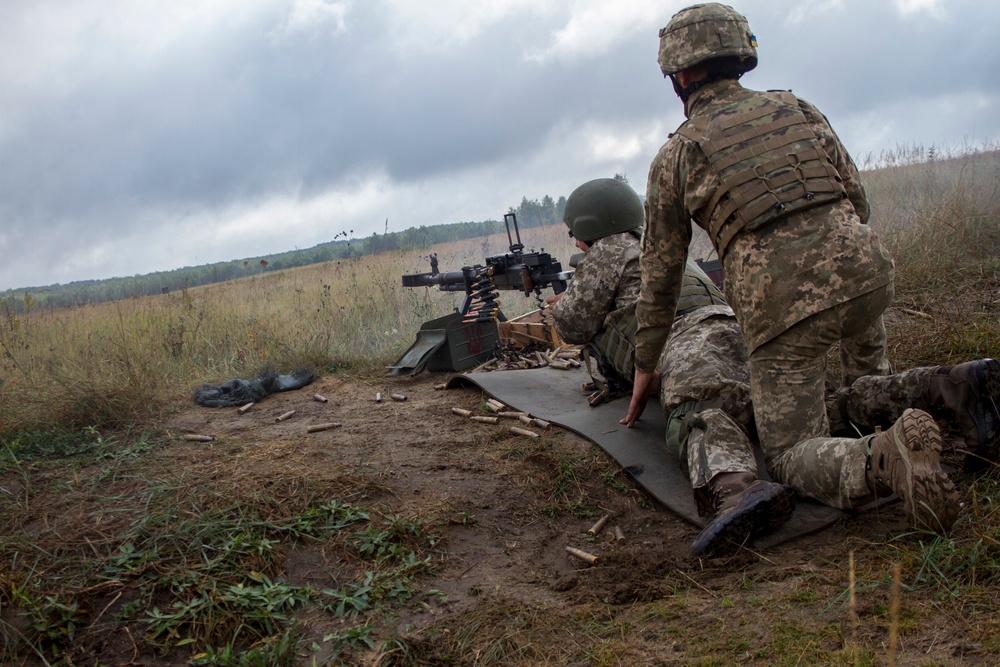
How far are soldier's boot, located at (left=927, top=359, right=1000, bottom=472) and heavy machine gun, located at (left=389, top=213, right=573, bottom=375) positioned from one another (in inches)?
165

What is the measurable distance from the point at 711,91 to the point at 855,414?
6.55 ft

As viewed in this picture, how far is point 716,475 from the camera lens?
361 centimetres

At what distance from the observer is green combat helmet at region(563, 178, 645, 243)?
544cm

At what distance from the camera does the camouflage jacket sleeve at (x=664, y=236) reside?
3.88m

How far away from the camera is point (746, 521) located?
3.29 metres

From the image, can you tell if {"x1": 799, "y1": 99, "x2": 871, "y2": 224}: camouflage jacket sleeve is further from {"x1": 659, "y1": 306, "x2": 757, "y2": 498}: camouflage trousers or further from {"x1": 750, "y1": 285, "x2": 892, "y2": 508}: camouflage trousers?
{"x1": 659, "y1": 306, "x2": 757, "y2": 498}: camouflage trousers

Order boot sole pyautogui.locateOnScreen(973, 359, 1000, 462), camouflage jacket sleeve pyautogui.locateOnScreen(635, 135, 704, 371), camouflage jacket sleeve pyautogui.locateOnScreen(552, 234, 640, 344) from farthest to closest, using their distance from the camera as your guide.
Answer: camouflage jacket sleeve pyautogui.locateOnScreen(552, 234, 640, 344) < camouflage jacket sleeve pyautogui.locateOnScreen(635, 135, 704, 371) < boot sole pyautogui.locateOnScreen(973, 359, 1000, 462)

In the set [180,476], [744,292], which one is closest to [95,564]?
[180,476]

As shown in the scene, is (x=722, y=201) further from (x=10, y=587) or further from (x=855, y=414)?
(x=10, y=587)

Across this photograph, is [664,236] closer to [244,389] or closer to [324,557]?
[324,557]

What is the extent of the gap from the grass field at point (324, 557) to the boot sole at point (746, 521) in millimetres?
154

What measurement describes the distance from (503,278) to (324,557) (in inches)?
181

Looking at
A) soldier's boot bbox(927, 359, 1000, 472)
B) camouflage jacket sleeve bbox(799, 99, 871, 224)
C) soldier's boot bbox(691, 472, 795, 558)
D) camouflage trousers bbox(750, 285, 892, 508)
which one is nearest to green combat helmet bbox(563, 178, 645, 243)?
camouflage jacket sleeve bbox(799, 99, 871, 224)

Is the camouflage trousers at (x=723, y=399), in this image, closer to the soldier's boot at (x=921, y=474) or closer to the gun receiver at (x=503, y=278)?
the soldier's boot at (x=921, y=474)
